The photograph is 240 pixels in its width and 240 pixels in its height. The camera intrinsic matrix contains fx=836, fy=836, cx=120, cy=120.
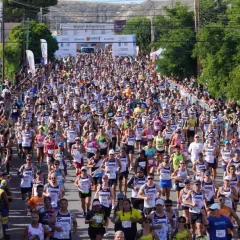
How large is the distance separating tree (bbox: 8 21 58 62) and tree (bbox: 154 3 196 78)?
55.4ft

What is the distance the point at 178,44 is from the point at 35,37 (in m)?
26.4

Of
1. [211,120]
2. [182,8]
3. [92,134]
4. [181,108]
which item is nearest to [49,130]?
[92,134]

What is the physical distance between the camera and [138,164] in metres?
17.9

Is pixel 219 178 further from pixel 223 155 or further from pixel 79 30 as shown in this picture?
pixel 79 30

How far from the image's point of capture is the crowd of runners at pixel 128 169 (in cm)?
1312

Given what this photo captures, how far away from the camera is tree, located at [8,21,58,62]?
66350 mm

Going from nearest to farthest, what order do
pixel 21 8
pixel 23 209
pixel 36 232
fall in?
pixel 36 232, pixel 23 209, pixel 21 8

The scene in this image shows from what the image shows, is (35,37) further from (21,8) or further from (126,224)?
(126,224)

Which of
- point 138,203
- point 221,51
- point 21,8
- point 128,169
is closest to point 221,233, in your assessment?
point 138,203

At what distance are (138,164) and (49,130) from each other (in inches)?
206

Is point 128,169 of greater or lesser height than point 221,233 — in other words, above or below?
above

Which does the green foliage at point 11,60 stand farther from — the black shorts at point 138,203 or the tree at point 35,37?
the black shorts at point 138,203

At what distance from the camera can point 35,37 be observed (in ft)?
231

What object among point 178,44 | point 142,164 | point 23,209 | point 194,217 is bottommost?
point 23,209
